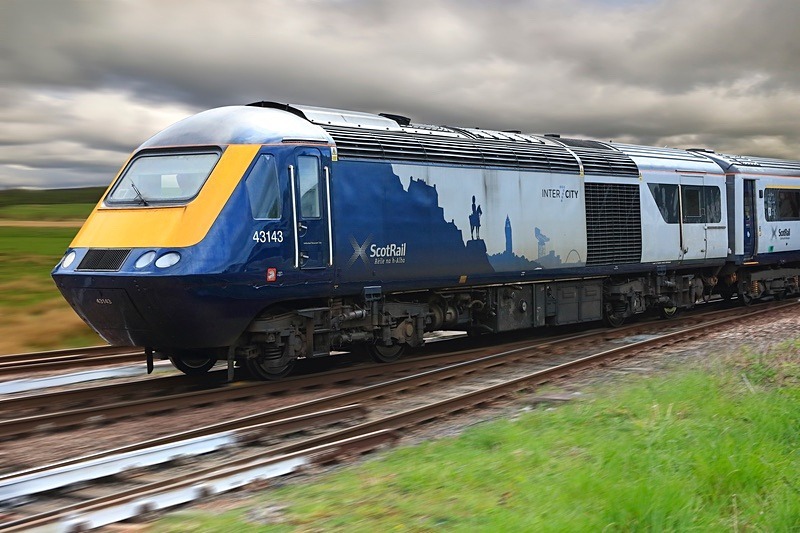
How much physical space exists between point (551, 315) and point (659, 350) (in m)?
1.99

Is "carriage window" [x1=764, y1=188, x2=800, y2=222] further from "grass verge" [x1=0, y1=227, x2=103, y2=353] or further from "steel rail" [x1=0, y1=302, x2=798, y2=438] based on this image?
"grass verge" [x1=0, y1=227, x2=103, y2=353]

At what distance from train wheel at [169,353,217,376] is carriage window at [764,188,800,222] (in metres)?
14.5

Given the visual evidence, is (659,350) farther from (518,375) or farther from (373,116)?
(373,116)

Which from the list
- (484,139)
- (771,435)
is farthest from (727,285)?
(771,435)

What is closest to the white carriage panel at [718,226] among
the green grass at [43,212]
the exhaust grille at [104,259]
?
the exhaust grille at [104,259]

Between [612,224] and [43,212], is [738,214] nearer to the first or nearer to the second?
[612,224]

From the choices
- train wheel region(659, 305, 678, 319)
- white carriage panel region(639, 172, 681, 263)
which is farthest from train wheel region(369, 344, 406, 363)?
train wheel region(659, 305, 678, 319)

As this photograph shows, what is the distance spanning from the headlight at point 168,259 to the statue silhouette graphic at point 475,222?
4.93 meters

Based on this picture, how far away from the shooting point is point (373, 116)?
11.7m

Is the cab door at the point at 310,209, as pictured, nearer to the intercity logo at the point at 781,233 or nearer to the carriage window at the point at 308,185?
the carriage window at the point at 308,185

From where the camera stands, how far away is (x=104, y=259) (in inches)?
369

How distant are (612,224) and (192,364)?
826 cm

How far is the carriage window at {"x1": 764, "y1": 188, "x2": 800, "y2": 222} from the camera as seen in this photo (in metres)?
19.7

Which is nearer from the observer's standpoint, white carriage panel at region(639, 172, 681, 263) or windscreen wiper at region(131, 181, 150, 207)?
windscreen wiper at region(131, 181, 150, 207)
